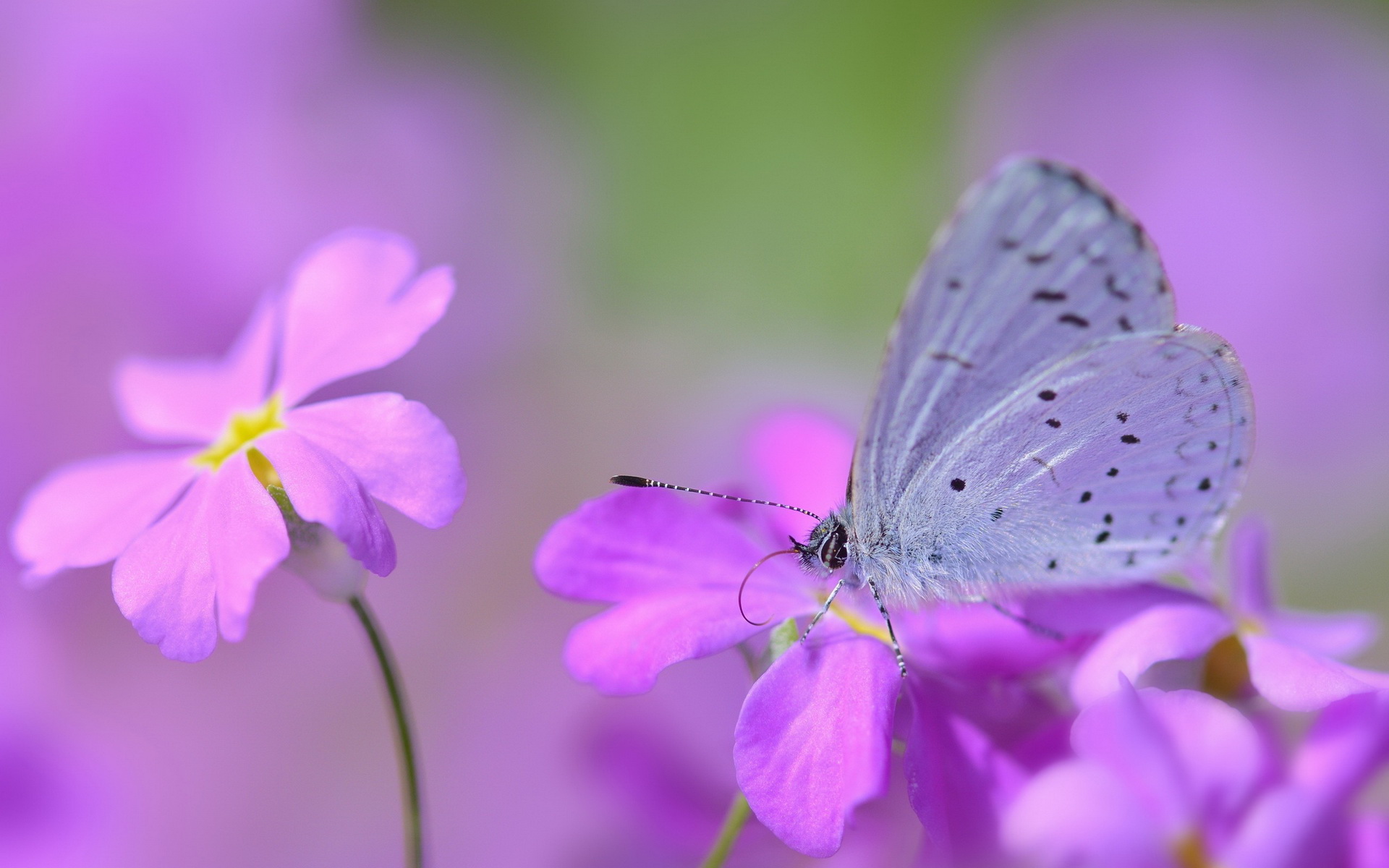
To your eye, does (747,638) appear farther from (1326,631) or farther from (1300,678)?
(1326,631)

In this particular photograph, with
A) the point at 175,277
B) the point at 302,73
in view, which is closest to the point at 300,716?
the point at 175,277

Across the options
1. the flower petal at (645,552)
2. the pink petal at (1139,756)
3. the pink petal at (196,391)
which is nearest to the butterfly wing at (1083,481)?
the flower petal at (645,552)

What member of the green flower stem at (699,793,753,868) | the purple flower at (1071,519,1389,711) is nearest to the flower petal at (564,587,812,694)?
the green flower stem at (699,793,753,868)

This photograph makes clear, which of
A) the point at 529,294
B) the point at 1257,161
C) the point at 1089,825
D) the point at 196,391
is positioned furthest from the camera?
the point at 1257,161

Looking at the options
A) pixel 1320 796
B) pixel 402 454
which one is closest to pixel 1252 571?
pixel 1320 796

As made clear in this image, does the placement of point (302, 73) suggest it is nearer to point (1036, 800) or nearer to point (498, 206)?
point (498, 206)

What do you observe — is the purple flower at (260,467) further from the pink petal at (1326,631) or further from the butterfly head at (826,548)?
the pink petal at (1326,631)
